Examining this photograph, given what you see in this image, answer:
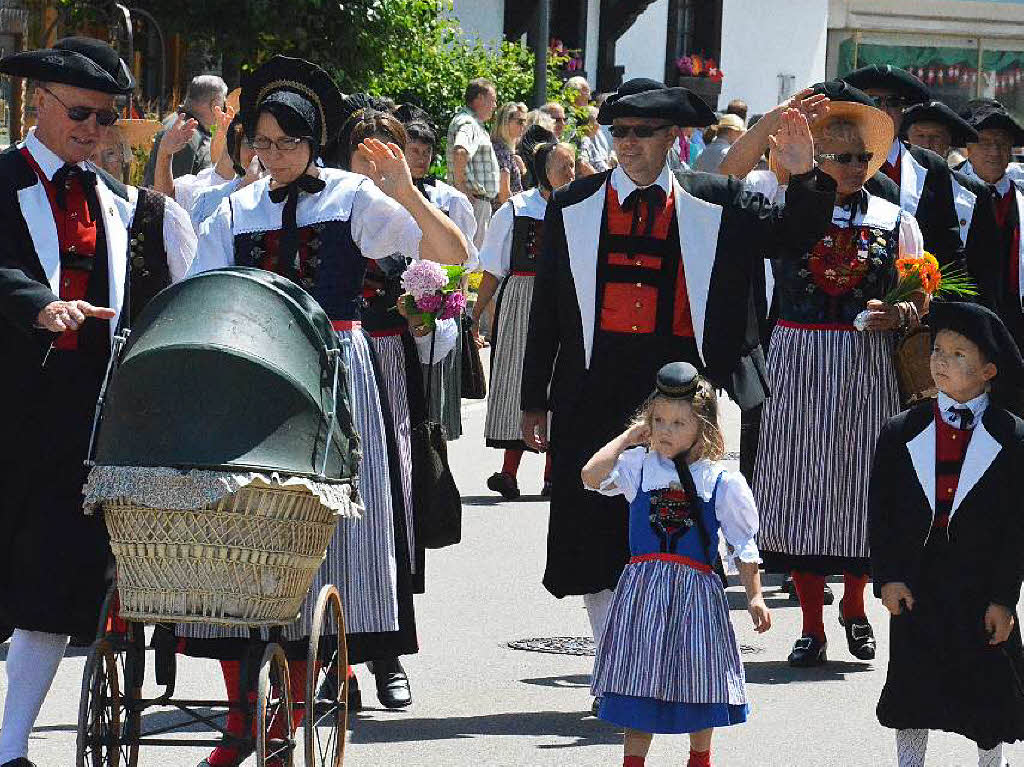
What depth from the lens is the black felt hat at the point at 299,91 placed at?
6324 millimetres

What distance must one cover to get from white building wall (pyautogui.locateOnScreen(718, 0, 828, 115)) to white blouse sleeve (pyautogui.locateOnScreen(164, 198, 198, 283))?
3304 centimetres

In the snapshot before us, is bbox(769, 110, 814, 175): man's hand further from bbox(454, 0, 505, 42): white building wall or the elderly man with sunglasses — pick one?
bbox(454, 0, 505, 42): white building wall

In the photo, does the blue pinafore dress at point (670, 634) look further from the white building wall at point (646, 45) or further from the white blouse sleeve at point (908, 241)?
the white building wall at point (646, 45)

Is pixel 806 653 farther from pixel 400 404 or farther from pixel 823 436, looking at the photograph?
pixel 400 404

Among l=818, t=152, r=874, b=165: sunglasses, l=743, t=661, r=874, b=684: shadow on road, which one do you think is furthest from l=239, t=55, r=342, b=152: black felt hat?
l=743, t=661, r=874, b=684: shadow on road

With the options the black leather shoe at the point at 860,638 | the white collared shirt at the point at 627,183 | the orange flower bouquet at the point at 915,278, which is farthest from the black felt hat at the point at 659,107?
the black leather shoe at the point at 860,638

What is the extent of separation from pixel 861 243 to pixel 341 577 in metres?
2.63

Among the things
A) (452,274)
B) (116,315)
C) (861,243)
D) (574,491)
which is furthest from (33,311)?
(861,243)

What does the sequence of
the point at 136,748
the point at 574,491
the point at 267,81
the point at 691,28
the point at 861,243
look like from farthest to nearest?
the point at 691,28, the point at 861,243, the point at 574,491, the point at 267,81, the point at 136,748

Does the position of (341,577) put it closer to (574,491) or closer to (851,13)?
(574,491)

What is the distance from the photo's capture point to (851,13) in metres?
42.1

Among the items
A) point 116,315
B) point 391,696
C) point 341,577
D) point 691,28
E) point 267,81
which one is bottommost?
point 391,696

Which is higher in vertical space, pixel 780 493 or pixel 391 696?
pixel 780 493

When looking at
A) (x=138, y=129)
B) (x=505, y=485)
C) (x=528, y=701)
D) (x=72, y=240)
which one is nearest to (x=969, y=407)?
(x=528, y=701)
